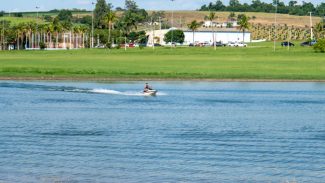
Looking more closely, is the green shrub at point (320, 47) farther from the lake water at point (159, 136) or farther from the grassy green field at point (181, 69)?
the lake water at point (159, 136)

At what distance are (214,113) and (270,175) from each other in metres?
26.0

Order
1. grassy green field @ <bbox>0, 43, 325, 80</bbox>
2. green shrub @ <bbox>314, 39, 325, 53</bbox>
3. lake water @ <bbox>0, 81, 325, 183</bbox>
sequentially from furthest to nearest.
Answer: green shrub @ <bbox>314, 39, 325, 53</bbox>, grassy green field @ <bbox>0, 43, 325, 80</bbox>, lake water @ <bbox>0, 81, 325, 183</bbox>

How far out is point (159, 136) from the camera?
43.6 m

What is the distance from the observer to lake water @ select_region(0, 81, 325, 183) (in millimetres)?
32344

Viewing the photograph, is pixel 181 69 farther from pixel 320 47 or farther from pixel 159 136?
pixel 159 136

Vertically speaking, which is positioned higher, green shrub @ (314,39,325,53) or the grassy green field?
green shrub @ (314,39,325,53)

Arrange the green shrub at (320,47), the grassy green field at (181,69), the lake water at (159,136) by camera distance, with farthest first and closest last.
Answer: the green shrub at (320,47) → the grassy green field at (181,69) → the lake water at (159,136)

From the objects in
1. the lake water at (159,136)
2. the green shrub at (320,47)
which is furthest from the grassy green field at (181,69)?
the lake water at (159,136)

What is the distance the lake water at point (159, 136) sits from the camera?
3234cm

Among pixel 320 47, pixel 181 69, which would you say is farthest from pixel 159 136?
pixel 320 47

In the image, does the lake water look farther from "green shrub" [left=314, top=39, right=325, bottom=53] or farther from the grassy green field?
"green shrub" [left=314, top=39, right=325, bottom=53]

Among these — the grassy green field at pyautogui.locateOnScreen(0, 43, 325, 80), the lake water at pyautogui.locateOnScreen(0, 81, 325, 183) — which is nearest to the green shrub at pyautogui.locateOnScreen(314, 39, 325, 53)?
the grassy green field at pyautogui.locateOnScreen(0, 43, 325, 80)

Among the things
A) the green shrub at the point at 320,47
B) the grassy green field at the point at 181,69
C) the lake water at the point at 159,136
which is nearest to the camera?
the lake water at the point at 159,136

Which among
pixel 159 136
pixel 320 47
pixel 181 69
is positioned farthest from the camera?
pixel 320 47
